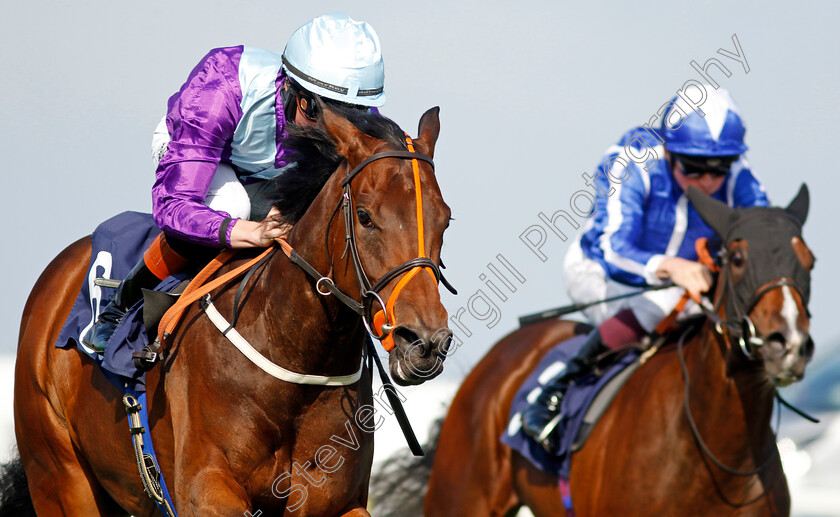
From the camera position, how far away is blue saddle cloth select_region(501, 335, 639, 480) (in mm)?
4809

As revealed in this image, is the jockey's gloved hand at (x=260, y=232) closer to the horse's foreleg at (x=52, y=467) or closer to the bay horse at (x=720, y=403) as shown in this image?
the bay horse at (x=720, y=403)

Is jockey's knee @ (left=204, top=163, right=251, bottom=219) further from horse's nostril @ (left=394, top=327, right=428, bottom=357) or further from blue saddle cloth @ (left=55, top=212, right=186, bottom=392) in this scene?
horse's nostril @ (left=394, top=327, right=428, bottom=357)

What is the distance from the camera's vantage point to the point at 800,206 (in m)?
4.03

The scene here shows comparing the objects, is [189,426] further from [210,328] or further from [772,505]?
[772,505]

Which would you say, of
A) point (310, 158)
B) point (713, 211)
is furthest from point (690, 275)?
point (310, 158)

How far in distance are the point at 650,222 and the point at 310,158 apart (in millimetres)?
1595

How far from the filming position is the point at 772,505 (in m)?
4.12

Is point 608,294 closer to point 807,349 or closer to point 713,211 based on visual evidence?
point 713,211

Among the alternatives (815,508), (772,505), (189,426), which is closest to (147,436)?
(189,426)

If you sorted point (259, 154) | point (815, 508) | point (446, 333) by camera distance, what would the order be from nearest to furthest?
point (446, 333), point (259, 154), point (815, 508)

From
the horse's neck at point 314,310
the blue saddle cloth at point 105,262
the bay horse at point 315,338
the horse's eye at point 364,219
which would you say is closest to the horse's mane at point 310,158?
the bay horse at point 315,338

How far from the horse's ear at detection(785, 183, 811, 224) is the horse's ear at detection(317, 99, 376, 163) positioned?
159cm

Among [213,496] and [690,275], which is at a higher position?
[690,275]

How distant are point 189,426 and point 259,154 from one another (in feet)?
4.11
